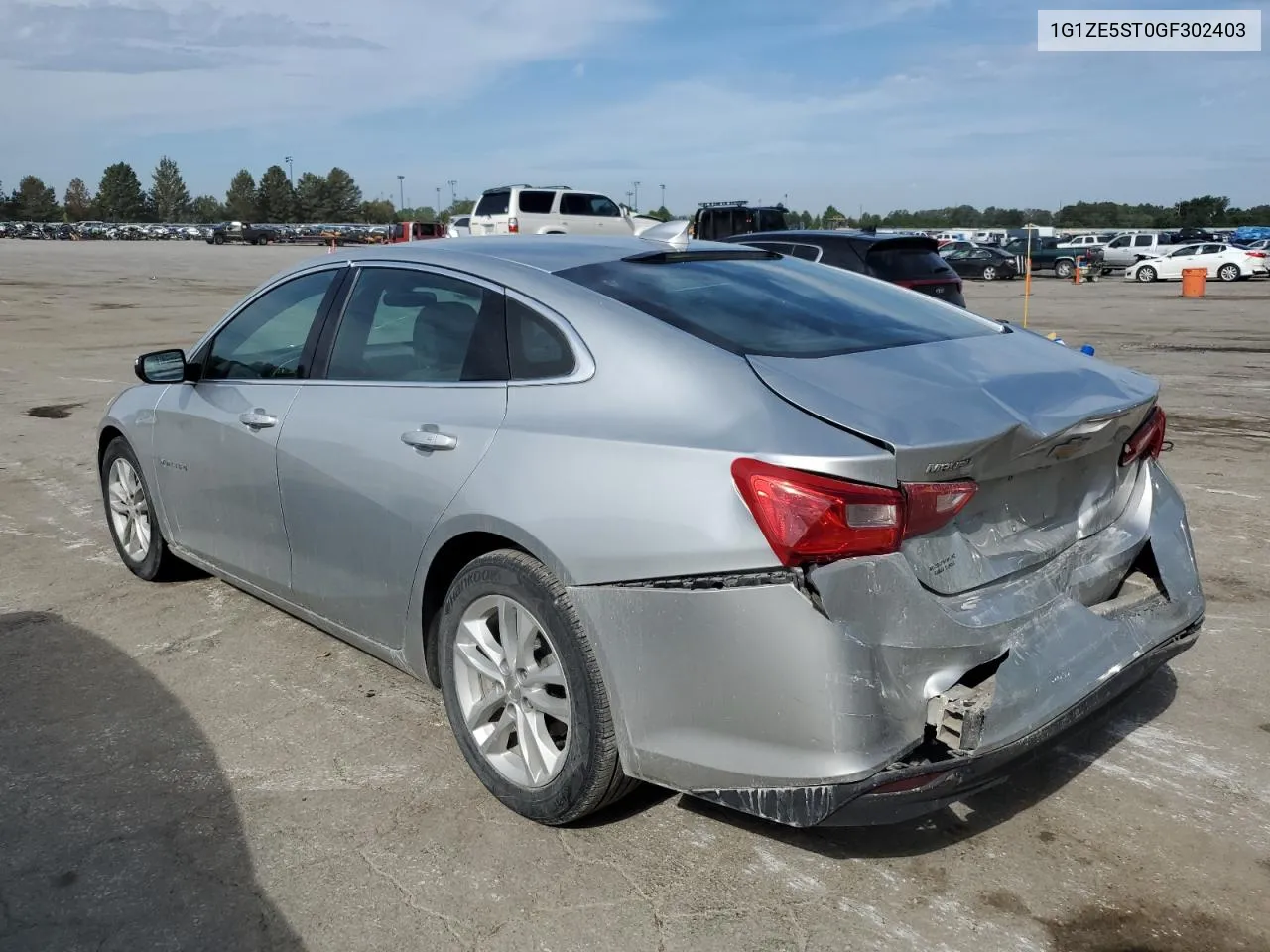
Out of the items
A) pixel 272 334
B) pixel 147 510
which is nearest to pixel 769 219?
pixel 147 510

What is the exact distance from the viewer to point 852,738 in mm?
2475

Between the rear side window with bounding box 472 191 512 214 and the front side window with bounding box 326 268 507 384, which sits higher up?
the rear side window with bounding box 472 191 512 214

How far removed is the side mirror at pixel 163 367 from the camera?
15.3ft

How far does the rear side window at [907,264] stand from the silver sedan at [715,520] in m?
6.66

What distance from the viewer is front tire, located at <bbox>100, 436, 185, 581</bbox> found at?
5121 mm

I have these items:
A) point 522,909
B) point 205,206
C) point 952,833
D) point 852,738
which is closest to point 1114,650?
point 952,833

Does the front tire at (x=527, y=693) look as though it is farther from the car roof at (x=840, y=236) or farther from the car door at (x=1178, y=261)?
the car door at (x=1178, y=261)

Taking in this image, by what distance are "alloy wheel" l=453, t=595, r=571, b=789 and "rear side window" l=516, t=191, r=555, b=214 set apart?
26481mm

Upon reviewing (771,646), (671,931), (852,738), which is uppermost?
(771,646)

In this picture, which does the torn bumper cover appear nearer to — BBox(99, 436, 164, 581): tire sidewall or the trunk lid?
the trunk lid

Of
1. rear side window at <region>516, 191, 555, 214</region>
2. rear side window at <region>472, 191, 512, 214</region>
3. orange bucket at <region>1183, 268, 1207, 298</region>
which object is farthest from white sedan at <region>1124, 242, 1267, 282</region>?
rear side window at <region>472, 191, 512, 214</region>

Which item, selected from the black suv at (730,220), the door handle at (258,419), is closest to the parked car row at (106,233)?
the black suv at (730,220)

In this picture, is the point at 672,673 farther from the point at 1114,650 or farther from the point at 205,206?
the point at 205,206

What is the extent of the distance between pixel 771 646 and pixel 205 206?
17119 centimetres
